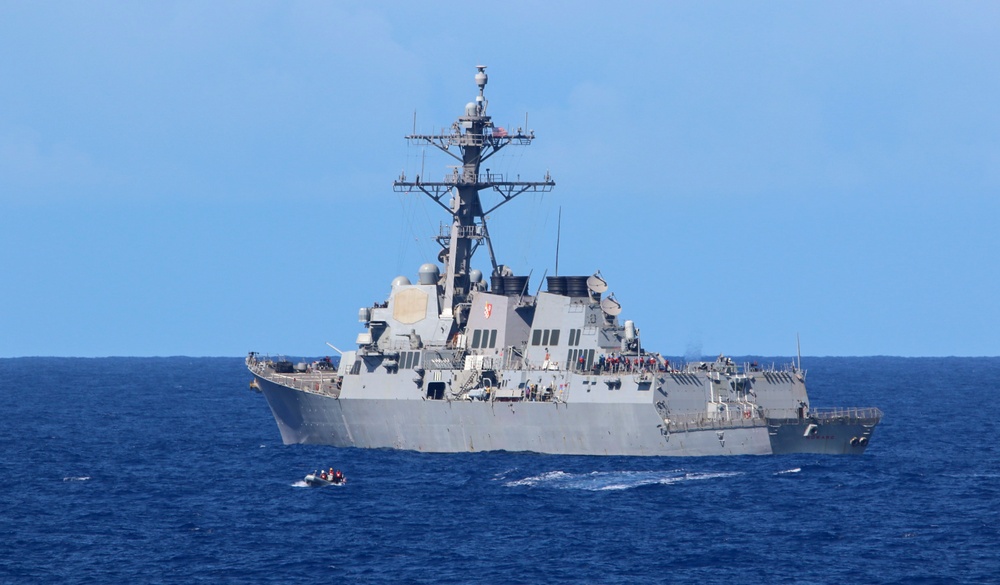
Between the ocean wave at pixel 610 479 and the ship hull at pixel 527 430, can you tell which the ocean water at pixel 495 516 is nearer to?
the ocean wave at pixel 610 479

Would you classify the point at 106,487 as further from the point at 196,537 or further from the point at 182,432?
the point at 182,432

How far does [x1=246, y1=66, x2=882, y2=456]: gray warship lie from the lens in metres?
47.8

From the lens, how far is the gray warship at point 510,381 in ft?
157

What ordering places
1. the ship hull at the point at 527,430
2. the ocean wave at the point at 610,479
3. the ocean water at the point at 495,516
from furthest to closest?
1. the ship hull at the point at 527,430
2. the ocean wave at the point at 610,479
3. the ocean water at the point at 495,516

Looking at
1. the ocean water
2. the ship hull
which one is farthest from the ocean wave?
the ship hull

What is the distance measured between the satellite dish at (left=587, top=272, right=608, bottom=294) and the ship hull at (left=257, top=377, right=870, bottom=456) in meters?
4.53

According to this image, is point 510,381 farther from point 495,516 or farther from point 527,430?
point 495,516

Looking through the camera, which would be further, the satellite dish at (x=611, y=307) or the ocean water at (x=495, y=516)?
the satellite dish at (x=611, y=307)

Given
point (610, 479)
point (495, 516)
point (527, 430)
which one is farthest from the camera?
point (527, 430)

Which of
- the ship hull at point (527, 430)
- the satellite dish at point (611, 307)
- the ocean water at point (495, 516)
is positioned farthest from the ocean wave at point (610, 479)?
the satellite dish at point (611, 307)

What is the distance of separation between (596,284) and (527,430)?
18.7 ft

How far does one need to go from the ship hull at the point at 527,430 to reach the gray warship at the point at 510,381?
49 mm

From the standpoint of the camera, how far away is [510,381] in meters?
51.1

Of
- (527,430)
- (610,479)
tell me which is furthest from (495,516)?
(527,430)
